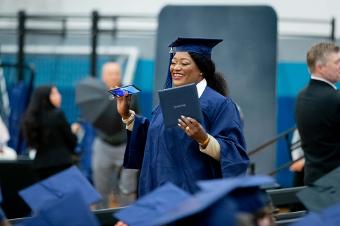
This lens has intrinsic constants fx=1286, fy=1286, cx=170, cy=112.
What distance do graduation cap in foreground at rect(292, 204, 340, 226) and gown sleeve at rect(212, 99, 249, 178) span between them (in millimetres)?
1855

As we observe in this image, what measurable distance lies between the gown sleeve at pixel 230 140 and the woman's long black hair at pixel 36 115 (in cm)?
525

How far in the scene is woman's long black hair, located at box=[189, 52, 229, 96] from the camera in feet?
23.6

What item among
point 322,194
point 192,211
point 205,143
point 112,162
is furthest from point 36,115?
point 192,211

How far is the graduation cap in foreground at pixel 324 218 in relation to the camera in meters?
4.92

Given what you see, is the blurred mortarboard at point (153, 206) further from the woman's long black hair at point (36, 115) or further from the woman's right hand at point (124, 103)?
the woman's long black hair at point (36, 115)

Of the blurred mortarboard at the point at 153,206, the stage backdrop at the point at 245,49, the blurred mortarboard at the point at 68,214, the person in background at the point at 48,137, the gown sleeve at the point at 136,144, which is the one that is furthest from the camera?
the stage backdrop at the point at 245,49

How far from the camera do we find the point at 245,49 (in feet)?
41.8

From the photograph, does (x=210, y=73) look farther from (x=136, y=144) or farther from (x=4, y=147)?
(x=4, y=147)

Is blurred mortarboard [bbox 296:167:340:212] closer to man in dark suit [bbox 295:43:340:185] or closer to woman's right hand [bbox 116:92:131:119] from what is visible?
woman's right hand [bbox 116:92:131:119]

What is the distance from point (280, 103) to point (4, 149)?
3253 millimetres

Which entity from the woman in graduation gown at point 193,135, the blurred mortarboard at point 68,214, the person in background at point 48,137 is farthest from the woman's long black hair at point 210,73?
the person in background at point 48,137

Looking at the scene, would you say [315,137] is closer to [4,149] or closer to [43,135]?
[43,135]

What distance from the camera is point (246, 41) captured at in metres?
12.7

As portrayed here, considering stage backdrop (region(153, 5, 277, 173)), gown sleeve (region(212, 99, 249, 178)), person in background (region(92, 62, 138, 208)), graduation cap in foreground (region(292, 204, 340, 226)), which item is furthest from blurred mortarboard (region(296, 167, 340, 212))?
person in background (region(92, 62, 138, 208))
